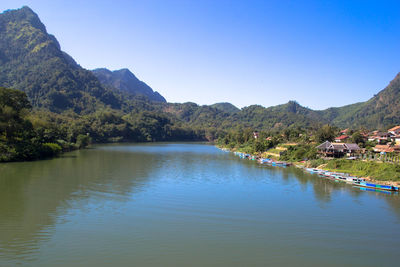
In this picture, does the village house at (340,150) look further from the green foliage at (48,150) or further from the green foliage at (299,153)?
the green foliage at (48,150)

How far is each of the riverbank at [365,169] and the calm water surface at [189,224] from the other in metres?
3.49

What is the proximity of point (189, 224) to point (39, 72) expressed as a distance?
455ft

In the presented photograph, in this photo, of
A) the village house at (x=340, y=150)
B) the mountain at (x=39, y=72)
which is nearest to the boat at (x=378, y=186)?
the village house at (x=340, y=150)

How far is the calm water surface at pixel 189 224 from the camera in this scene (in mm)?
10273

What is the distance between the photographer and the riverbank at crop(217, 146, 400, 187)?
78.5ft

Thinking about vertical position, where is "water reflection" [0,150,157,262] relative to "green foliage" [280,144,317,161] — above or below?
below

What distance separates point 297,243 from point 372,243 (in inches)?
131

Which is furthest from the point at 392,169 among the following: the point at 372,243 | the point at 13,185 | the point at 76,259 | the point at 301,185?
the point at 13,185

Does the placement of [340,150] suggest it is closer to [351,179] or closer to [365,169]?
[365,169]

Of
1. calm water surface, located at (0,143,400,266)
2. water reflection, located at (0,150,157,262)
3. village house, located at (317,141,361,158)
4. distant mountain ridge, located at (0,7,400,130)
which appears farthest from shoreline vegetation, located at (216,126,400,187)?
distant mountain ridge, located at (0,7,400,130)

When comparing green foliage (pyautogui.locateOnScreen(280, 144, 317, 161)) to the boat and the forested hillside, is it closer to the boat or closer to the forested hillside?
the boat

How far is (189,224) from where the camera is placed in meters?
13.4

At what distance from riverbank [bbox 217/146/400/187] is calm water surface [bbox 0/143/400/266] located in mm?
3495

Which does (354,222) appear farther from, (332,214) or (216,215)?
(216,215)
